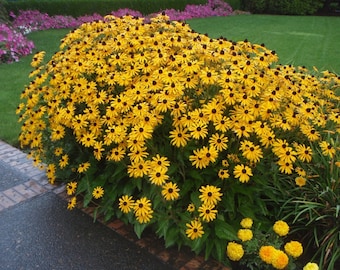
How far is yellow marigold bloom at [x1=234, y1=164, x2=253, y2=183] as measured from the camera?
2518 millimetres

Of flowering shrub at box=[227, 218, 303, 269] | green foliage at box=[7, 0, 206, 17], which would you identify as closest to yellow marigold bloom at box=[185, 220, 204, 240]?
flowering shrub at box=[227, 218, 303, 269]

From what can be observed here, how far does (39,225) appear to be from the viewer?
319 cm

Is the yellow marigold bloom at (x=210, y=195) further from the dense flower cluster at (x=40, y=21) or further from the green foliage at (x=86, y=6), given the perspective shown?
the green foliage at (x=86, y=6)

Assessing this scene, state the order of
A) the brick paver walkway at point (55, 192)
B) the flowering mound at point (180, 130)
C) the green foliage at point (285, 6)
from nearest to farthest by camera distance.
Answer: the flowering mound at point (180, 130), the brick paver walkway at point (55, 192), the green foliage at point (285, 6)

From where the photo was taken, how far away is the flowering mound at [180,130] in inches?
102

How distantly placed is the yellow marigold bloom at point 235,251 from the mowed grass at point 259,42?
333 cm

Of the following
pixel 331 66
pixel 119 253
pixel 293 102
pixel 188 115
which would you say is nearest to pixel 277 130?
pixel 293 102

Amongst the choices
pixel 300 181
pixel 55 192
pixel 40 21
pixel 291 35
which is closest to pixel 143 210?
pixel 300 181

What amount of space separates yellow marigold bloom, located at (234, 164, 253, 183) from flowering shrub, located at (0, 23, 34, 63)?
25.4 feet

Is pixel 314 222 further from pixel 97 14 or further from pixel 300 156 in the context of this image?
pixel 97 14

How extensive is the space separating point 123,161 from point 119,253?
2.24 feet

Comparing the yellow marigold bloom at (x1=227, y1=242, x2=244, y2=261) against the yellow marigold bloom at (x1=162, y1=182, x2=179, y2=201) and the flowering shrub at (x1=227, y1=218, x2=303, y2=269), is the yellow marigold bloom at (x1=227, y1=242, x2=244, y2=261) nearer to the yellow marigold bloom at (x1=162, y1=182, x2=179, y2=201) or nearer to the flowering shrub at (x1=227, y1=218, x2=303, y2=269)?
the flowering shrub at (x1=227, y1=218, x2=303, y2=269)

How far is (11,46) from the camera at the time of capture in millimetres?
9148

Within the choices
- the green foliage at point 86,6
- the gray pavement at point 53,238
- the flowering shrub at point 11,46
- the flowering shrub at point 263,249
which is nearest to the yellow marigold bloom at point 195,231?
the flowering shrub at point 263,249
